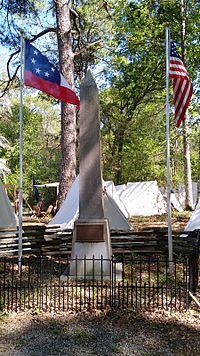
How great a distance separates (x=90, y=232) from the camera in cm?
710

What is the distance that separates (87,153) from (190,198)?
40.6 ft

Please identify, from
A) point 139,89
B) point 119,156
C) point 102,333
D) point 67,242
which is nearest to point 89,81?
point 67,242

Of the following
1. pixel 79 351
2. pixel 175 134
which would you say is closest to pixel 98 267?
pixel 79 351

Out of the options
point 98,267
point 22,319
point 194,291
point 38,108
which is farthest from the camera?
point 38,108

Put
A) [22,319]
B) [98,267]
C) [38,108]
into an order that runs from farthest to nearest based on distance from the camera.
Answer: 1. [38,108]
2. [98,267]
3. [22,319]

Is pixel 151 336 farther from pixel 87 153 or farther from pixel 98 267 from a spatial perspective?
pixel 87 153

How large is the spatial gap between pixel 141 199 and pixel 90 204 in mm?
14515

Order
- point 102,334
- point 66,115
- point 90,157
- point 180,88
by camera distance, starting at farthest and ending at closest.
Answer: point 66,115
point 90,157
point 180,88
point 102,334

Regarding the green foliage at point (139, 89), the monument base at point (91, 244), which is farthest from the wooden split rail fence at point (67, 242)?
the green foliage at point (139, 89)

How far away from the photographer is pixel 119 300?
217 inches

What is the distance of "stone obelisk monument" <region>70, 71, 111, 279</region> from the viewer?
6.98 metres

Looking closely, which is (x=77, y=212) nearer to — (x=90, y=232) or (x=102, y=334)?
(x=90, y=232)

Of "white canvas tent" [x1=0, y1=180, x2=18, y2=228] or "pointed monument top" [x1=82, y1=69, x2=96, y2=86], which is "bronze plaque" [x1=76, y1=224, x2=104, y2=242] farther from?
"white canvas tent" [x1=0, y1=180, x2=18, y2=228]

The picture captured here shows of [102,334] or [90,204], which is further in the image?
[90,204]
